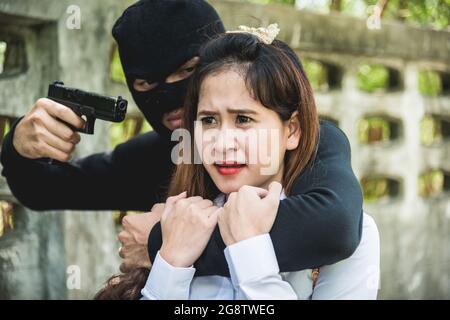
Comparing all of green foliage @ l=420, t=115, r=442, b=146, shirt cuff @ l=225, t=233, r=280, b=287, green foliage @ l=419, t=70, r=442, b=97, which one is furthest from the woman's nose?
green foliage @ l=419, t=70, r=442, b=97

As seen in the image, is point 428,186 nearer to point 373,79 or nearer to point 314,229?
point 373,79

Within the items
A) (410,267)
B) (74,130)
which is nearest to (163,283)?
(74,130)

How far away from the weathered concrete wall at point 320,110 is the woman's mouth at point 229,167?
1.36m

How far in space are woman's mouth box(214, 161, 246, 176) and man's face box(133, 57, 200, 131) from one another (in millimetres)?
546

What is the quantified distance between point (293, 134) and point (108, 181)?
3.43ft

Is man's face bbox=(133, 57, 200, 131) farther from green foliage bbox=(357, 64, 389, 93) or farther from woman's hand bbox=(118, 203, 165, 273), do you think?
green foliage bbox=(357, 64, 389, 93)

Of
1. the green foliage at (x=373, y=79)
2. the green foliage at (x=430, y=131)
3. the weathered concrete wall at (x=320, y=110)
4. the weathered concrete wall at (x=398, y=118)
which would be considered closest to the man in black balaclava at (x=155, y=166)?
the weathered concrete wall at (x=320, y=110)

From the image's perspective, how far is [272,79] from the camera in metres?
1.72

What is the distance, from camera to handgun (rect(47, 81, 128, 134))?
213cm

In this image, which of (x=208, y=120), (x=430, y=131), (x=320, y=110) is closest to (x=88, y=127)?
(x=208, y=120)

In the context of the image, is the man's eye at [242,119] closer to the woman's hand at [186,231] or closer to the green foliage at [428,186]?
the woman's hand at [186,231]

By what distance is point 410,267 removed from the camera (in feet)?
13.8

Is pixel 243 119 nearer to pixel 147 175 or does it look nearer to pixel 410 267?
pixel 147 175
